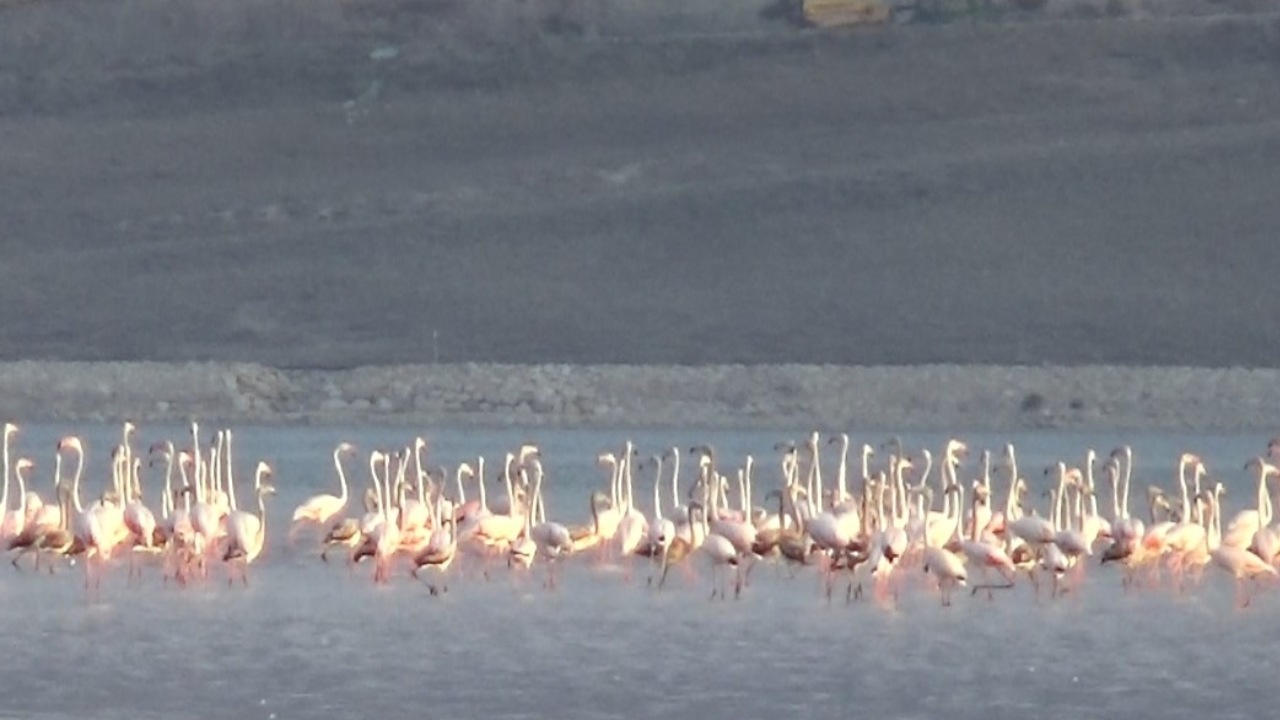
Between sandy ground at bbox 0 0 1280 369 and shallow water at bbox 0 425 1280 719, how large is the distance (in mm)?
19768

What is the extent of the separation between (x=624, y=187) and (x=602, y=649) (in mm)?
31252

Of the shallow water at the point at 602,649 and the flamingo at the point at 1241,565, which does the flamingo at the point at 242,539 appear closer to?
the shallow water at the point at 602,649

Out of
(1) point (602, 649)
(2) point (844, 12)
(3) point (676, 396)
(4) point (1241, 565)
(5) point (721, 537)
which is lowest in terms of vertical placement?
(1) point (602, 649)

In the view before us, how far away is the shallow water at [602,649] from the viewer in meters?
13.2

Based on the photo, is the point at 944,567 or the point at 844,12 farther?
the point at 844,12

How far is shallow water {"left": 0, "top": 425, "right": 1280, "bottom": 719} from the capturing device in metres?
13.2

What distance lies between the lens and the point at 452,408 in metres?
33.6

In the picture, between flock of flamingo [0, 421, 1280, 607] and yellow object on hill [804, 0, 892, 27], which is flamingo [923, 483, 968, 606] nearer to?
flock of flamingo [0, 421, 1280, 607]

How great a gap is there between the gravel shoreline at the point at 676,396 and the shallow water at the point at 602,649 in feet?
48.2

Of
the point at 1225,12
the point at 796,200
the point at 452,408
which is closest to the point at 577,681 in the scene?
the point at 452,408

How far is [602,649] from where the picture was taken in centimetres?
1455

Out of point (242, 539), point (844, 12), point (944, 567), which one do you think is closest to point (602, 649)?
point (944, 567)

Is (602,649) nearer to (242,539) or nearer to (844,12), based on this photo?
(242,539)

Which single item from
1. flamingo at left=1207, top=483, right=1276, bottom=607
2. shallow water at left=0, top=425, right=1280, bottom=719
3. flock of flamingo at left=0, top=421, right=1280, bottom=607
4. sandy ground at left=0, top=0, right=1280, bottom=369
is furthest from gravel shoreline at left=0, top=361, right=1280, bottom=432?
flamingo at left=1207, top=483, right=1276, bottom=607
